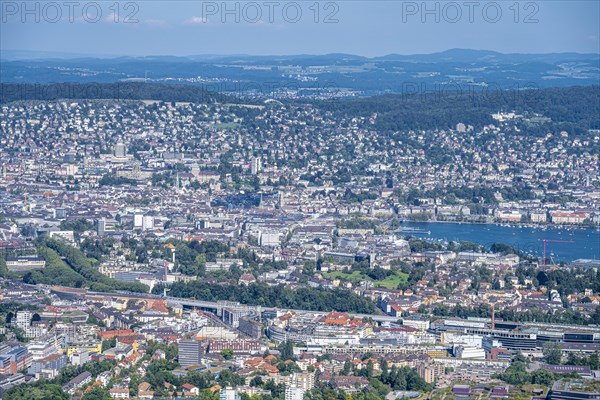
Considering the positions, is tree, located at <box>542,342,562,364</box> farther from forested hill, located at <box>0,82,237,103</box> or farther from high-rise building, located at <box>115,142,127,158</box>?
forested hill, located at <box>0,82,237,103</box>

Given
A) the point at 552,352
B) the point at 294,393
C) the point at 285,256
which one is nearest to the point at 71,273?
the point at 285,256

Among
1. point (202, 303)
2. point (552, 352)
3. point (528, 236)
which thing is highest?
point (552, 352)

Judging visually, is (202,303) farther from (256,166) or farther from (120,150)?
(120,150)

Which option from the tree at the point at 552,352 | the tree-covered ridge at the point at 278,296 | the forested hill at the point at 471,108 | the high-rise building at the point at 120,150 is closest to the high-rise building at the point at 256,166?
the high-rise building at the point at 120,150

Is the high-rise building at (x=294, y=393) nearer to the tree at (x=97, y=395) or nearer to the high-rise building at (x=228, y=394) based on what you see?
the high-rise building at (x=228, y=394)

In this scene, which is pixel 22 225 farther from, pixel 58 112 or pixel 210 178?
pixel 58 112

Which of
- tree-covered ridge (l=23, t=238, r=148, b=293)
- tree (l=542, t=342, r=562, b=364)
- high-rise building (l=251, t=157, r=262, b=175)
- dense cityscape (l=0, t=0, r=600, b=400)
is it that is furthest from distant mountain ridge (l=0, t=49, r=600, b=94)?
tree (l=542, t=342, r=562, b=364)
